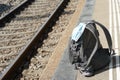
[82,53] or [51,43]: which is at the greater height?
[82,53]

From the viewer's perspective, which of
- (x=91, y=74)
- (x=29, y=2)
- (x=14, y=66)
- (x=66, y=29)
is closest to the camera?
(x=91, y=74)

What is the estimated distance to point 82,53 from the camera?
8016 mm

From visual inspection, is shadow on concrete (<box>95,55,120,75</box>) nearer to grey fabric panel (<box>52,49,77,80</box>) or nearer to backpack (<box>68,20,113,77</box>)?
backpack (<box>68,20,113,77</box>)

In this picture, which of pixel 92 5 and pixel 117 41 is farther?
pixel 92 5

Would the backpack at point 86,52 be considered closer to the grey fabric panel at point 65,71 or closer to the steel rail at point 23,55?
the grey fabric panel at point 65,71

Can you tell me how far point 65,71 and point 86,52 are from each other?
0.66 meters

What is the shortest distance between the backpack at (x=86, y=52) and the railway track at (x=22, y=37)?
5.66 ft

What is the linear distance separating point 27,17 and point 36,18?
470 mm

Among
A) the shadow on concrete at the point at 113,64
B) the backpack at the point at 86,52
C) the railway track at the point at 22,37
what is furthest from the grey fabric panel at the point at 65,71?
the railway track at the point at 22,37

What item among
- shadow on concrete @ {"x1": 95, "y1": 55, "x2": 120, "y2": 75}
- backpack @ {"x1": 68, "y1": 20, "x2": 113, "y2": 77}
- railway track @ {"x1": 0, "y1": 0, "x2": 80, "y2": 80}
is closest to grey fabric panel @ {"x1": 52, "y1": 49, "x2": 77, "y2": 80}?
backpack @ {"x1": 68, "y1": 20, "x2": 113, "y2": 77}

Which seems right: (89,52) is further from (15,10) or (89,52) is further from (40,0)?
(40,0)

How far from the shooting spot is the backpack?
7977 mm

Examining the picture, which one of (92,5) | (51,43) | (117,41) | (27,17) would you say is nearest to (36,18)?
(27,17)

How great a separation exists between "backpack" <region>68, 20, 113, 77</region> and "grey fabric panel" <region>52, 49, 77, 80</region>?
0.19m
